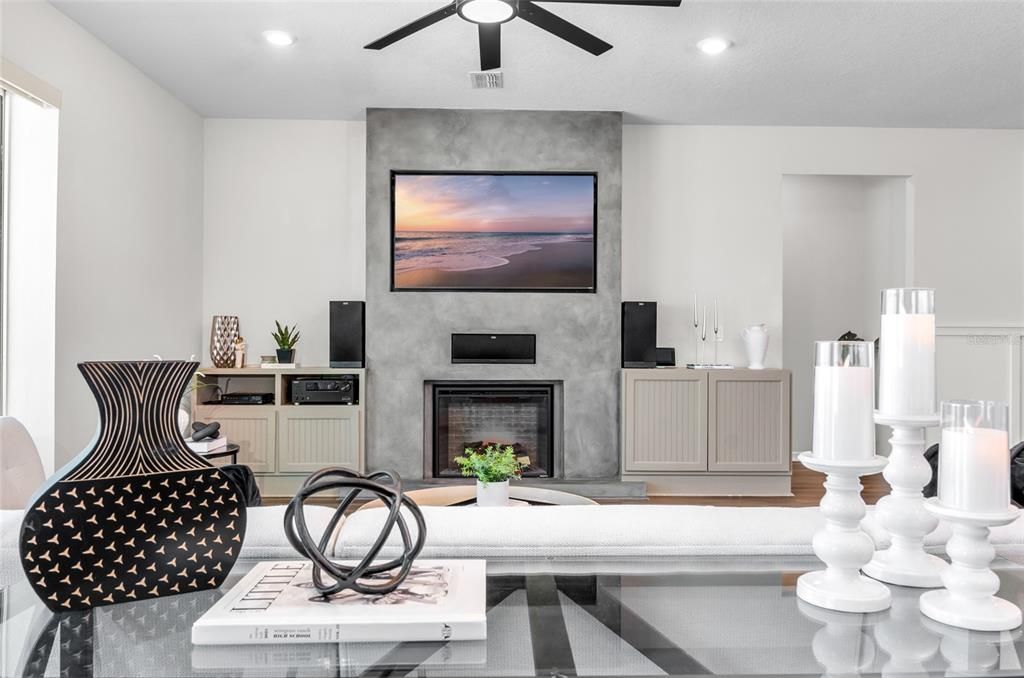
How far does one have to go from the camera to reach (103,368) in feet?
2.59

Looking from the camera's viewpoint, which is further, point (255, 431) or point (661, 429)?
point (661, 429)

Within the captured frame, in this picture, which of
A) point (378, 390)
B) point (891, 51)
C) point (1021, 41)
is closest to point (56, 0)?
point (378, 390)

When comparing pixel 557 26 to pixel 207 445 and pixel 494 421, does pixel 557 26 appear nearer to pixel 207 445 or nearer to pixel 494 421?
pixel 207 445

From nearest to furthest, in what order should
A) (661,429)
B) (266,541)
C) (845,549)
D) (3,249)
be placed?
(845,549) < (266,541) < (3,249) < (661,429)

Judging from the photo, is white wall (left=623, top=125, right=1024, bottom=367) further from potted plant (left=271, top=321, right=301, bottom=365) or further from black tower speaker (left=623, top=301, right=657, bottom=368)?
potted plant (left=271, top=321, right=301, bottom=365)

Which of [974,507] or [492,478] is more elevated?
[974,507]

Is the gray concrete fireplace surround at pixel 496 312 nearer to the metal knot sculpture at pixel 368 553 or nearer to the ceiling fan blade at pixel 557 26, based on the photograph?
the ceiling fan blade at pixel 557 26

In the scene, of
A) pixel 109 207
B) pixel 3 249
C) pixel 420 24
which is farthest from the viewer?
pixel 109 207

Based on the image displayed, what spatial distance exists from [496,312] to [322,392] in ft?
4.22

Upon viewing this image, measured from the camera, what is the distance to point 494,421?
4.81 metres

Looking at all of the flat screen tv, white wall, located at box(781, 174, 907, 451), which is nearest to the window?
the flat screen tv

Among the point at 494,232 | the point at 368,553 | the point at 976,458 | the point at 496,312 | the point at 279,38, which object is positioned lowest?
the point at 368,553

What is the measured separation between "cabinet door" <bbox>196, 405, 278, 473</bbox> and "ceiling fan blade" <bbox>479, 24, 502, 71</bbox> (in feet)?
8.67

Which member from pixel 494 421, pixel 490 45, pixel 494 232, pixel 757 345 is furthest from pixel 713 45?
pixel 494 421
